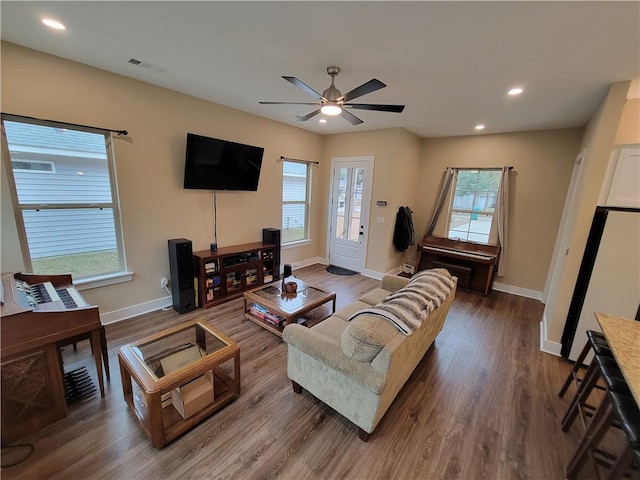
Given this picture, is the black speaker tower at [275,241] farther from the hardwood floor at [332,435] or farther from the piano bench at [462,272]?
the piano bench at [462,272]

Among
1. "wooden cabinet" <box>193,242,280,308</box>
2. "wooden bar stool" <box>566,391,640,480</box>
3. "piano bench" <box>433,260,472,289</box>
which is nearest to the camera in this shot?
"wooden bar stool" <box>566,391,640,480</box>

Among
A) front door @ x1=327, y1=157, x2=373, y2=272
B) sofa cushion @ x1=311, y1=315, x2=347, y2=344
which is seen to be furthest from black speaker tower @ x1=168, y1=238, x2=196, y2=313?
front door @ x1=327, y1=157, x2=373, y2=272

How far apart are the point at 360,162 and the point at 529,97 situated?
8.37 ft

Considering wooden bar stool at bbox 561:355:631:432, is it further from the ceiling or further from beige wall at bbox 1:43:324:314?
beige wall at bbox 1:43:324:314

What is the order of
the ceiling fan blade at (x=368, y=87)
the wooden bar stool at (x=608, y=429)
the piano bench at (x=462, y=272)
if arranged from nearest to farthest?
the wooden bar stool at (x=608, y=429)
the ceiling fan blade at (x=368, y=87)
the piano bench at (x=462, y=272)

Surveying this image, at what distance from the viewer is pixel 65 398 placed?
1.77 metres

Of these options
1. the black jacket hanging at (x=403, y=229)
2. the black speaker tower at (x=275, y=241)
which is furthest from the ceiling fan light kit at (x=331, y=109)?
the black jacket hanging at (x=403, y=229)

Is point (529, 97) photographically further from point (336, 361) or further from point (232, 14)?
point (336, 361)

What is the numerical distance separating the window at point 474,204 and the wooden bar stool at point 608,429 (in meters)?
3.52

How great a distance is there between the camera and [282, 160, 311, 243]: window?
475cm

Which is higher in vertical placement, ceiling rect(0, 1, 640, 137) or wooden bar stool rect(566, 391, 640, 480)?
ceiling rect(0, 1, 640, 137)

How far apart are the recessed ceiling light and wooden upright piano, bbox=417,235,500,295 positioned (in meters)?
5.01

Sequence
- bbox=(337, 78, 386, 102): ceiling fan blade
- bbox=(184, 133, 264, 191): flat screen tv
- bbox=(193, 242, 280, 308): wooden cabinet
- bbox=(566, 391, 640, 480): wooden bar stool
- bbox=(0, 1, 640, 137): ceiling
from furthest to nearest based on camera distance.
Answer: bbox=(193, 242, 280, 308): wooden cabinet
bbox=(184, 133, 264, 191): flat screen tv
bbox=(337, 78, 386, 102): ceiling fan blade
bbox=(0, 1, 640, 137): ceiling
bbox=(566, 391, 640, 480): wooden bar stool

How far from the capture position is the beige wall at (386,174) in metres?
4.41
